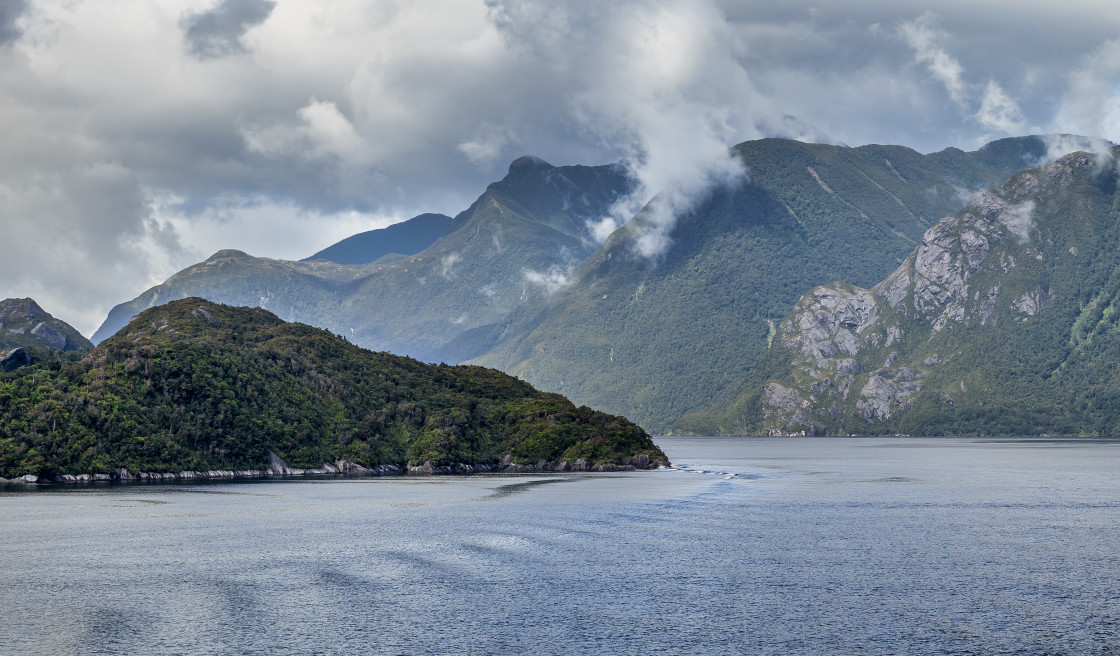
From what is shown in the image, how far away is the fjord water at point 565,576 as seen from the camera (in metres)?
53.5

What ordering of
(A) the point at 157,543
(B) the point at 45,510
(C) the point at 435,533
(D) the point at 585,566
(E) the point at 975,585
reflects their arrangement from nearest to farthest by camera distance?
(E) the point at 975,585 < (D) the point at 585,566 < (A) the point at 157,543 < (C) the point at 435,533 < (B) the point at 45,510

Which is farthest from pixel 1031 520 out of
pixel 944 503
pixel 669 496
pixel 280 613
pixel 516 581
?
pixel 280 613

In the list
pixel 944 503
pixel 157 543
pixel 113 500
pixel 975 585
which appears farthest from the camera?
pixel 113 500

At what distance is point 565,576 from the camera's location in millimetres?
72750

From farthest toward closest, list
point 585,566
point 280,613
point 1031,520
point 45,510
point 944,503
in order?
point 944,503 < point 45,510 < point 1031,520 < point 585,566 < point 280,613

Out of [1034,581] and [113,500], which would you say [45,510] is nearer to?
[113,500]

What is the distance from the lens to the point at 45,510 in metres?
118

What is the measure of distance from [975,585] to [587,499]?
74333 millimetres

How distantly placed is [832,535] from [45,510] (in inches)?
3764

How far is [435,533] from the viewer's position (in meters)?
96.8

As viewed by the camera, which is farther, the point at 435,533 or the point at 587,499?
the point at 587,499

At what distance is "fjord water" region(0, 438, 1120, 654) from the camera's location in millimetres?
53469

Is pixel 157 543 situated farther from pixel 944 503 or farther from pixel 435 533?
pixel 944 503

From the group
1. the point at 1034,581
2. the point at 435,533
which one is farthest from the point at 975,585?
the point at 435,533
